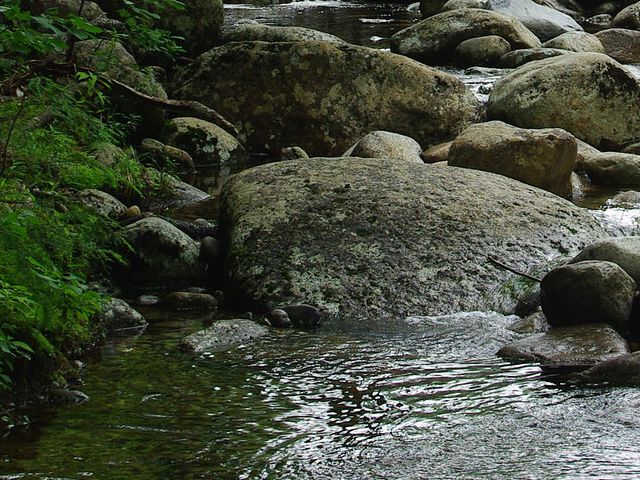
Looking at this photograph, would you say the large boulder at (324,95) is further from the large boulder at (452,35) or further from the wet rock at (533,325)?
the wet rock at (533,325)

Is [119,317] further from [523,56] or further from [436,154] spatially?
[523,56]

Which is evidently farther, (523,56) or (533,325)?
(523,56)

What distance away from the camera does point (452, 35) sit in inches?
705

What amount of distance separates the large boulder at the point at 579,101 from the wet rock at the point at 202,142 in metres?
3.36

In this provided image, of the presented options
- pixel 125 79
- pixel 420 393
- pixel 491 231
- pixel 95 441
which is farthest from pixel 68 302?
pixel 125 79

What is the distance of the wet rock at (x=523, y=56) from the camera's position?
16.8 metres

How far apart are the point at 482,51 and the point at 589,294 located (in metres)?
11.5

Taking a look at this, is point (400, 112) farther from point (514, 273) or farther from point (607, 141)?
point (514, 273)

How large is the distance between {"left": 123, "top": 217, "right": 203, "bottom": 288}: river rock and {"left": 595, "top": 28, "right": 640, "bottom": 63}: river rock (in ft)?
42.6

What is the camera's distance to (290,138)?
43.6ft

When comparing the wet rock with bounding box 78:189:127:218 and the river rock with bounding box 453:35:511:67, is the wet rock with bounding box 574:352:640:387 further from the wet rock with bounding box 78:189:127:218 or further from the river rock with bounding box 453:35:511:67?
the river rock with bounding box 453:35:511:67

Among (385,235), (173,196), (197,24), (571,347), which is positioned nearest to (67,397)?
(571,347)

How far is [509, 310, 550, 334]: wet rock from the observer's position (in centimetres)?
665

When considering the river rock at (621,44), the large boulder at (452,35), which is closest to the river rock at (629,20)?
the river rock at (621,44)
